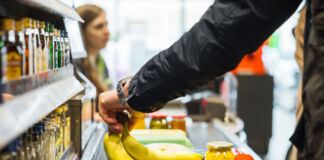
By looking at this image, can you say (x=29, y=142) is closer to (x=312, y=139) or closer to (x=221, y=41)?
(x=221, y=41)

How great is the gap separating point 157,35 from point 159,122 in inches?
303

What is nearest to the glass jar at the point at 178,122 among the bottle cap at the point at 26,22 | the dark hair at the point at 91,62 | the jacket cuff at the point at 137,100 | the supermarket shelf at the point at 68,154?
the supermarket shelf at the point at 68,154

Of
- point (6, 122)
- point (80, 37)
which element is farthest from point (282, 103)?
point (6, 122)

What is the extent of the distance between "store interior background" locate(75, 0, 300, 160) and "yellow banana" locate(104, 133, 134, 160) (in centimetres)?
757

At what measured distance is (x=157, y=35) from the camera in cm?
977

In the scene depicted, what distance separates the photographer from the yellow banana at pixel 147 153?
152 centimetres

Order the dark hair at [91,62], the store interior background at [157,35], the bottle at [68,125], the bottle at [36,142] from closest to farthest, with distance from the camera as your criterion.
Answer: the bottle at [36,142], the bottle at [68,125], the dark hair at [91,62], the store interior background at [157,35]

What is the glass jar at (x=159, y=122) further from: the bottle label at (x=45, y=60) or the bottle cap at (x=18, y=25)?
the bottle cap at (x=18, y=25)

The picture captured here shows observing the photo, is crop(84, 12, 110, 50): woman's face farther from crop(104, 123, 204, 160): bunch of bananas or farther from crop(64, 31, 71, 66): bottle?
crop(104, 123, 204, 160): bunch of bananas

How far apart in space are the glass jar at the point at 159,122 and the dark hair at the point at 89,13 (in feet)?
4.63

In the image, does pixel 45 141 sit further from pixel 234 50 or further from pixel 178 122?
pixel 178 122

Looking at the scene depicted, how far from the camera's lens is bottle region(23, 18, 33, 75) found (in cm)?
113

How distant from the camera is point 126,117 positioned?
166 centimetres

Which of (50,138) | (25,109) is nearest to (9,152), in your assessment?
(25,109)
